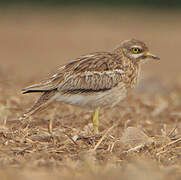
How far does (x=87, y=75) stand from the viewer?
210 inches

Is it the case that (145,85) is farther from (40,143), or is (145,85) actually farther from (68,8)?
(68,8)

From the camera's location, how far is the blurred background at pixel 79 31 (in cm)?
1438

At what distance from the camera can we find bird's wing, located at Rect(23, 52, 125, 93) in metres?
5.17

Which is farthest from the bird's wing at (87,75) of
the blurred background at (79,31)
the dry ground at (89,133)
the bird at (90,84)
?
the blurred background at (79,31)

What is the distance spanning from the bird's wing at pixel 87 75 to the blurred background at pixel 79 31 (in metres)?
3.65

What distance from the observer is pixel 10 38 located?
1847cm

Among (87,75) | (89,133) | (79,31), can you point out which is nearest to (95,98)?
(87,75)

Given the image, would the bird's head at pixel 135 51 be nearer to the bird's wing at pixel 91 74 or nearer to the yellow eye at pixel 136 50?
the yellow eye at pixel 136 50

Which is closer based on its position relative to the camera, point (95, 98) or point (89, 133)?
point (89, 133)

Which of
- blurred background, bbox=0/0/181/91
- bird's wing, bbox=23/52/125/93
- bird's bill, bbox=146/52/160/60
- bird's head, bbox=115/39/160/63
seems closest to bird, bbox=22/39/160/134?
bird's wing, bbox=23/52/125/93

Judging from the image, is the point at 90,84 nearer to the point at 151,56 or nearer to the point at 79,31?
the point at 151,56

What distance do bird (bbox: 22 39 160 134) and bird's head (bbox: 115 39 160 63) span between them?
28 cm

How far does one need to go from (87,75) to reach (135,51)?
1086 mm

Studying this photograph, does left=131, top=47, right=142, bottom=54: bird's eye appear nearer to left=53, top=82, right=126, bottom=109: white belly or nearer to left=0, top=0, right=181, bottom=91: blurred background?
left=53, top=82, right=126, bottom=109: white belly
